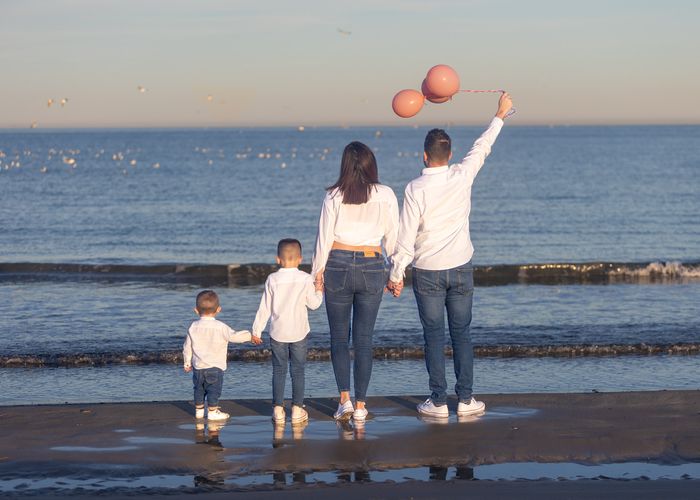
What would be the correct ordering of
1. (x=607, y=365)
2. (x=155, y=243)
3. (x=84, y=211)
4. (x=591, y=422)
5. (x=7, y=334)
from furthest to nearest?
(x=84, y=211) → (x=155, y=243) → (x=7, y=334) → (x=607, y=365) → (x=591, y=422)

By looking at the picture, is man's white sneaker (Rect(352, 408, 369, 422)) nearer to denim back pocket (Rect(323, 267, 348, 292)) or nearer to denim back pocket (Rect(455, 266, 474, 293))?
denim back pocket (Rect(323, 267, 348, 292))

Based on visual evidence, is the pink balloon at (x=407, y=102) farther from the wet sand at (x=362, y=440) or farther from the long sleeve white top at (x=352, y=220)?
Result: the wet sand at (x=362, y=440)

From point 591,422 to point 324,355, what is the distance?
174 inches

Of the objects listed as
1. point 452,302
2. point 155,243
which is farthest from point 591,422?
point 155,243

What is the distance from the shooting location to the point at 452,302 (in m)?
7.12

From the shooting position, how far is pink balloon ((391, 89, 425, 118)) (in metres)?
7.30

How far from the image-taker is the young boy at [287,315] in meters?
6.92

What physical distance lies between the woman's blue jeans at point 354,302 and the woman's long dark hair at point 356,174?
392mm

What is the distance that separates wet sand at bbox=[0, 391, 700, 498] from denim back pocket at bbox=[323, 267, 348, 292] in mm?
972

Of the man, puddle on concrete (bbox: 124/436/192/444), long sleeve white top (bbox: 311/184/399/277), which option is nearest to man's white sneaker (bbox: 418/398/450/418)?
the man

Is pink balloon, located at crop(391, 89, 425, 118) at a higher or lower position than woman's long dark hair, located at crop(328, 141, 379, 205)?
higher

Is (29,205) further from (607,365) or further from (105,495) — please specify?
(105,495)

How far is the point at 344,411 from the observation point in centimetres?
715

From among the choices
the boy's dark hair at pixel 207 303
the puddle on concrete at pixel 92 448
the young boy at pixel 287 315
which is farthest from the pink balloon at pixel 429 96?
the puddle on concrete at pixel 92 448
